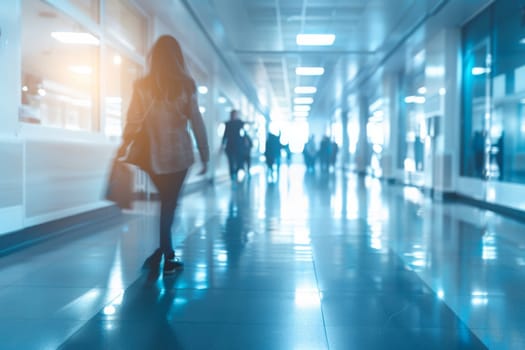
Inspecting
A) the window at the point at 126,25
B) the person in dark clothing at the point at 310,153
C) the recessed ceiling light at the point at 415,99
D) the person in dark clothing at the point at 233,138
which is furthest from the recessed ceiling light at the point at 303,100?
the window at the point at 126,25

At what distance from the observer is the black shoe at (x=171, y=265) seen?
3764 millimetres

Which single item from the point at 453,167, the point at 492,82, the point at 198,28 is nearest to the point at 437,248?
the point at 492,82

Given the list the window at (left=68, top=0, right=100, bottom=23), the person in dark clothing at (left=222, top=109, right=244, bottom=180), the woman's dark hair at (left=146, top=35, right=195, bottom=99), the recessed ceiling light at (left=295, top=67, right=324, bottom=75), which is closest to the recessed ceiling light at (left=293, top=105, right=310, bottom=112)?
the recessed ceiling light at (left=295, top=67, right=324, bottom=75)

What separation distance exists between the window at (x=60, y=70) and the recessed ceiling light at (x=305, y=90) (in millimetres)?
17912

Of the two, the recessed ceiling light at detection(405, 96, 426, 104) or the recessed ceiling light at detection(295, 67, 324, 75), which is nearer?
the recessed ceiling light at detection(405, 96, 426, 104)

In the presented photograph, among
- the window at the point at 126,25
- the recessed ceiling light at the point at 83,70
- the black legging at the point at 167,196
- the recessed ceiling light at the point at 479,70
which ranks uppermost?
the window at the point at 126,25

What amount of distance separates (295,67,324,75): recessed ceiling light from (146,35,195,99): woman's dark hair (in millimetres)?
15081

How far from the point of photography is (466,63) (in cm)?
1066

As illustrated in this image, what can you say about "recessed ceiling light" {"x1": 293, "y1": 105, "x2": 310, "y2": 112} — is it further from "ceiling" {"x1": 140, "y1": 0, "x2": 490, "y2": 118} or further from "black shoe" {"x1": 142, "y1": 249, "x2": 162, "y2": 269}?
"black shoe" {"x1": 142, "y1": 249, "x2": 162, "y2": 269}

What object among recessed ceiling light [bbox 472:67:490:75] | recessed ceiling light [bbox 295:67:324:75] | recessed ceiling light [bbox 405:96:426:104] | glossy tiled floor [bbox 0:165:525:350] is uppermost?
recessed ceiling light [bbox 295:67:324:75]

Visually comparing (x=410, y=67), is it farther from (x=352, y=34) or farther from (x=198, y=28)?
(x=198, y=28)

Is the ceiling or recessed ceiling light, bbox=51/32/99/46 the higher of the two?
the ceiling

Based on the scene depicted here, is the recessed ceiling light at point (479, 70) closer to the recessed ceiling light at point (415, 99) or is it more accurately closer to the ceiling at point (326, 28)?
the ceiling at point (326, 28)

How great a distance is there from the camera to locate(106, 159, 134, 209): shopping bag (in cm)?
374
